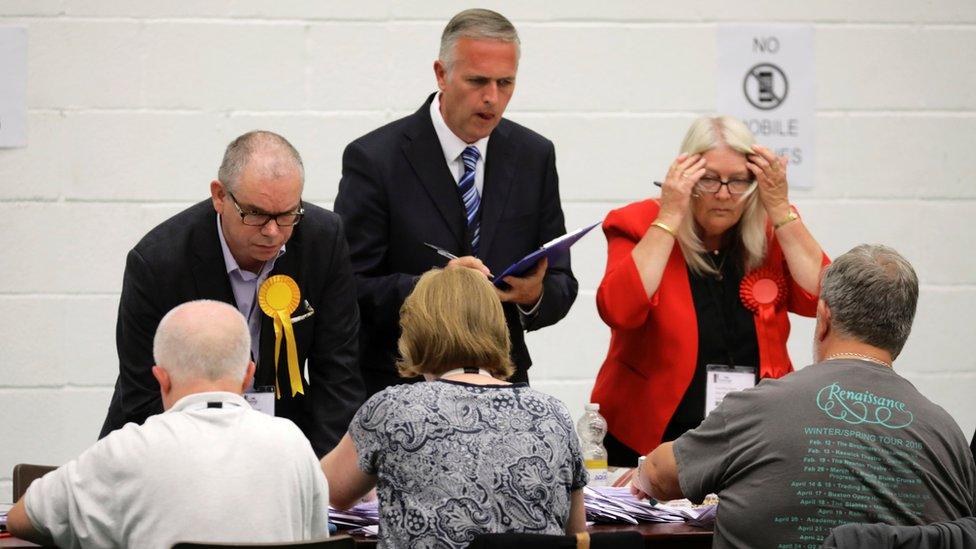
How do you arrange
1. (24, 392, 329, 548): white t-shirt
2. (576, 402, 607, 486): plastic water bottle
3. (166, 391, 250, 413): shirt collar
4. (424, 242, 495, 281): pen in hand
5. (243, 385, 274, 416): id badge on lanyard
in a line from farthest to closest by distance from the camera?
(424, 242, 495, 281): pen in hand
(576, 402, 607, 486): plastic water bottle
(243, 385, 274, 416): id badge on lanyard
(166, 391, 250, 413): shirt collar
(24, 392, 329, 548): white t-shirt

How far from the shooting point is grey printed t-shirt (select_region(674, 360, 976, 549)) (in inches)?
91.3

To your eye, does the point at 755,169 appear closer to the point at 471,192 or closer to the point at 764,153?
the point at 764,153

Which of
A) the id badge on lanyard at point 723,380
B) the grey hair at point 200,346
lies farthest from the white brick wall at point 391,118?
the grey hair at point 200,346

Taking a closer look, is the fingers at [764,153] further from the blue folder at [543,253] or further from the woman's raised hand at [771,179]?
the blue folder at [543,253]

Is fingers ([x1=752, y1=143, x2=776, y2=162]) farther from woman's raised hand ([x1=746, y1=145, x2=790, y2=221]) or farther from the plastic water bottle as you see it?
the plastic water bottle

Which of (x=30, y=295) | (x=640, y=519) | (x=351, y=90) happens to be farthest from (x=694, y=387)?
(x=30, y=295)

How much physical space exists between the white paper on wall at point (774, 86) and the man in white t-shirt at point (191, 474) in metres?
2.84

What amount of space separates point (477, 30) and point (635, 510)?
1.30m

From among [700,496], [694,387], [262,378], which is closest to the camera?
[700,496]

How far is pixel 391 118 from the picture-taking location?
14.9 ft

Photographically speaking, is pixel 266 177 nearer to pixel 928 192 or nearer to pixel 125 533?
pixel 125 533

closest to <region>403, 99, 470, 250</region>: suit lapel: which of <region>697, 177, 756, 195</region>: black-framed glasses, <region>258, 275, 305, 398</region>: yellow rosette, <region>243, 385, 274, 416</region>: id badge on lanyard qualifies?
<region>258, 275, 305, 398</region>: yellow rosette

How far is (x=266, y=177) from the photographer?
9.45 feet

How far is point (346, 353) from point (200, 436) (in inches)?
36.8
